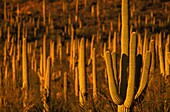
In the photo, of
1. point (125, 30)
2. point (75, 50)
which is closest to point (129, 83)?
point (125, 30)

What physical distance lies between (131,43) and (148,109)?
70.6 inches

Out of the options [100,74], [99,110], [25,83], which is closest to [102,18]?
[100,74]

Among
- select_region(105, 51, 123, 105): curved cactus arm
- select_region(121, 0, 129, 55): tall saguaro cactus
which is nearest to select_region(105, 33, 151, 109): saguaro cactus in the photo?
select_region(105, 51, 123, 105): curved cactus arm

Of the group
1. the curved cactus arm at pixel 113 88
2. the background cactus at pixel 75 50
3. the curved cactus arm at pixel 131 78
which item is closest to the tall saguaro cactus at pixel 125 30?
the background cactus at pixel 75 50

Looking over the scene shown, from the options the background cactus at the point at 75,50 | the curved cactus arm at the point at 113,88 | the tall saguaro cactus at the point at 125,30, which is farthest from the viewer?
the background cactus at the point at 75,50

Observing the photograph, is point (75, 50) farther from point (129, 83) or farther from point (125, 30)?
point (129, 83)

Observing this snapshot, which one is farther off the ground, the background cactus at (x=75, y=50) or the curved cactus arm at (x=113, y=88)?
the curved cactus arm at (x=113, y=88)

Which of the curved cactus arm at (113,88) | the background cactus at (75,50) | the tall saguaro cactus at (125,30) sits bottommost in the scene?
the background cactus at (75,50)

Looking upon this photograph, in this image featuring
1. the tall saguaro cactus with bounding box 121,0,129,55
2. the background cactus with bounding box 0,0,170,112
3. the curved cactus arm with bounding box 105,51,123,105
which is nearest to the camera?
the curved cactus arm with bounding box 105,51,123,105

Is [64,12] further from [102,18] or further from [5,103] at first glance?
[5,103]

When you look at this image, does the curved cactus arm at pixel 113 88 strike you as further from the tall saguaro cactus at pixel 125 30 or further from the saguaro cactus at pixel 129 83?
the tall saguaro cactus at pixel 125 30

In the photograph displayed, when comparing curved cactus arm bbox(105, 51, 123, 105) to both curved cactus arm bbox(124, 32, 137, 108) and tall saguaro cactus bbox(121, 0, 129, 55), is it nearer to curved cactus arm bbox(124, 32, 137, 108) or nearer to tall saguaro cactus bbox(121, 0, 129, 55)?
curved cactus arm bbox(124, 32, 137, 108)

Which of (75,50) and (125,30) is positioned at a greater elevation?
(125,30)

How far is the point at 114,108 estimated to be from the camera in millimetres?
7293
